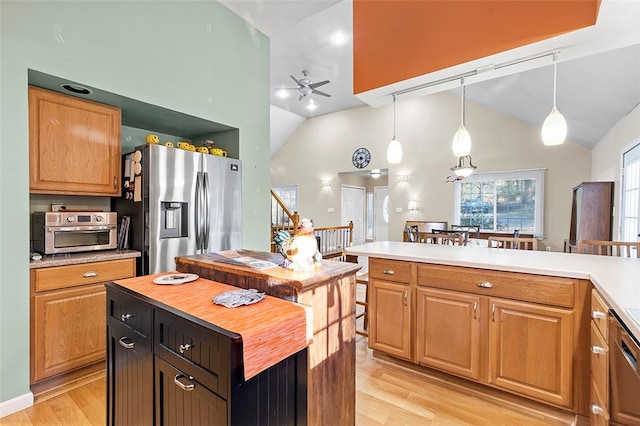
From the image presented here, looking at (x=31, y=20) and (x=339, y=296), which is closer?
(x=339, y=296)

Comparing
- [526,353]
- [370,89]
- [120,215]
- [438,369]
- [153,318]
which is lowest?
[438,369]

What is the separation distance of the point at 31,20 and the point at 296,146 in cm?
783

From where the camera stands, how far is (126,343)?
1.33m

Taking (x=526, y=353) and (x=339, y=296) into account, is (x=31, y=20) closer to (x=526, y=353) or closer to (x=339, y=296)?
(x=339, y=296)

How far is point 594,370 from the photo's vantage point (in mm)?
1566

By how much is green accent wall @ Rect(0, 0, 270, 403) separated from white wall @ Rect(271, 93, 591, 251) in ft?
15.9

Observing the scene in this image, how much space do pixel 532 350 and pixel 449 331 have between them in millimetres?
485

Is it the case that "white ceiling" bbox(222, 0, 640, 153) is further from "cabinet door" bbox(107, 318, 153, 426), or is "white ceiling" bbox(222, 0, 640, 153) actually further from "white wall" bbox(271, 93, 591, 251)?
"cabinet door" bbox(107, 318, 153, 426)

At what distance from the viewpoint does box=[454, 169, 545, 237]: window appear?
6.14 meters

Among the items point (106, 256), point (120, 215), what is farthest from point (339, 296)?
point (120, 215)

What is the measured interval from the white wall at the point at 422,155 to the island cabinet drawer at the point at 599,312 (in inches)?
191

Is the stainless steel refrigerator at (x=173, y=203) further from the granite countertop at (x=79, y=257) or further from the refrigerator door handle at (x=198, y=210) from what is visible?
the granite countertop at (x=79, y=257)

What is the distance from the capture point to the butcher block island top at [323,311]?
4.21 ft

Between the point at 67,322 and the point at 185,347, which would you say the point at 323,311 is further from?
the point at 67,322
